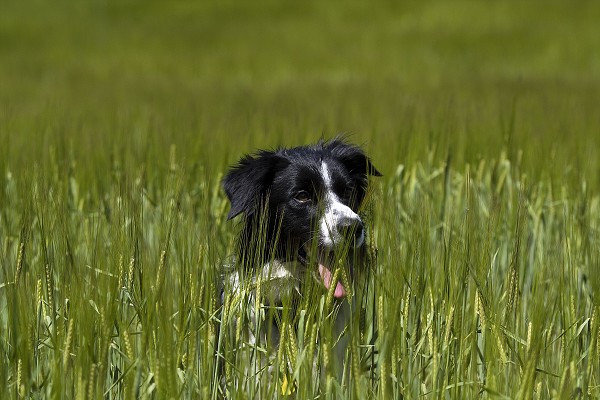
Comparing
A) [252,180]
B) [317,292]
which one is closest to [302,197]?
[252,180]

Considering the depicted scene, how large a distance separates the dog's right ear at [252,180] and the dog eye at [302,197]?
0.13 meters

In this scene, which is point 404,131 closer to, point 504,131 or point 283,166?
point 504,131

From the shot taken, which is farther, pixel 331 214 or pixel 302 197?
pixel 302 197

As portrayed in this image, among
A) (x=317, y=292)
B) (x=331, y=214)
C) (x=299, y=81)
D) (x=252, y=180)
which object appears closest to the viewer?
(x=317, y=292)

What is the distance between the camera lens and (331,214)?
306 cm

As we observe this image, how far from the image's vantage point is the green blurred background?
4.92 meters

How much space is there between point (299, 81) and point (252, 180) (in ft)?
26.4

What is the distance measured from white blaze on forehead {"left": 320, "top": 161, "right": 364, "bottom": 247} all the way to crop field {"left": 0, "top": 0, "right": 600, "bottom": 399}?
109 millimetres

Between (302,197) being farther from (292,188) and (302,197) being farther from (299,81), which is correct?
(299,81)

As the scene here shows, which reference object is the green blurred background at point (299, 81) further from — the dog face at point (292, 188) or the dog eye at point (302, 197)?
the dog eye at point (302, 197)

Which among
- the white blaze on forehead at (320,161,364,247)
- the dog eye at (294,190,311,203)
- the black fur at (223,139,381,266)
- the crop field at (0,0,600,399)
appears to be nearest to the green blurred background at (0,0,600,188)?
the crop field at (0,0,600,399)

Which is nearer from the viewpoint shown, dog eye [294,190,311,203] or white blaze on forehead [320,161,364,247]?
white blaze on forehead [320,161,364,247]

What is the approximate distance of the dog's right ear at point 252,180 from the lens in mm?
3350

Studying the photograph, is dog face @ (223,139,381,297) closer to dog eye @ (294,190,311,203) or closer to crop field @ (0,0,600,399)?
dog eye @ (294,190,311,203)
